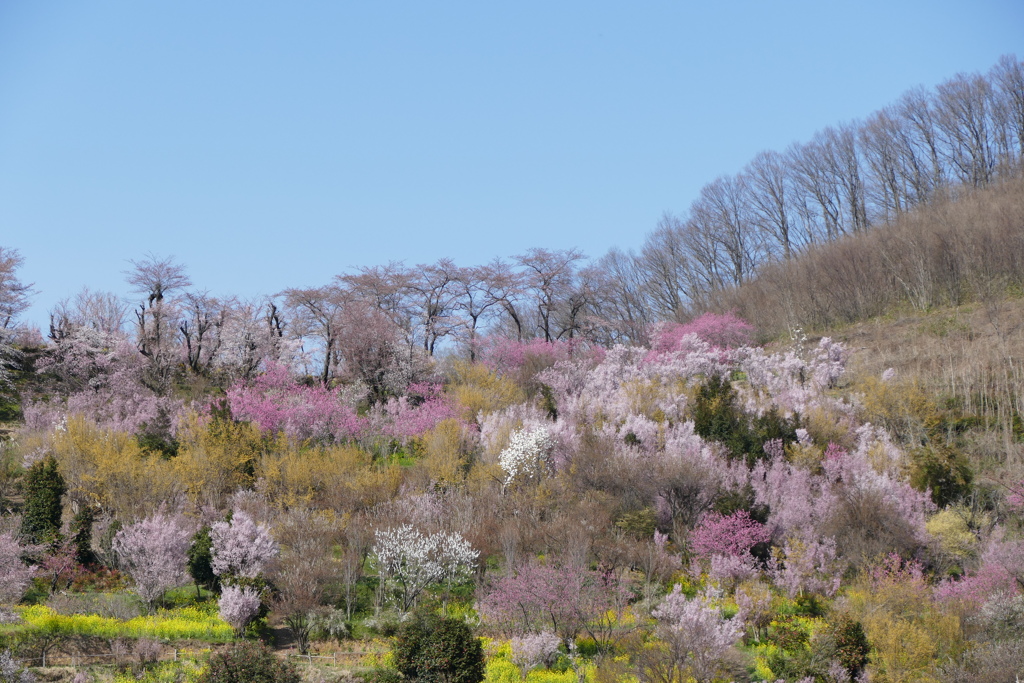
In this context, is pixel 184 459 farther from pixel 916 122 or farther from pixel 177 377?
pixel 916 122

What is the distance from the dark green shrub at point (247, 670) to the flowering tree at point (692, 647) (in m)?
5.43

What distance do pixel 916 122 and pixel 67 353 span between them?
157ft

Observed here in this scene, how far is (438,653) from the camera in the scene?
14.6m

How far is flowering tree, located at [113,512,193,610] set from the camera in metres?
18.2

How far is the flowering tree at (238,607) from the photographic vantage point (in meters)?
17.1

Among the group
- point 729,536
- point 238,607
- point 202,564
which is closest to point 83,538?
point 202,564

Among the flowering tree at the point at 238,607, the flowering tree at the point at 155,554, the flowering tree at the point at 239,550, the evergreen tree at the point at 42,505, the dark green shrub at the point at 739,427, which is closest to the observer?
the flowering tree at the point at 238,607

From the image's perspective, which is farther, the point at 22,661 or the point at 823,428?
the point at 823,428

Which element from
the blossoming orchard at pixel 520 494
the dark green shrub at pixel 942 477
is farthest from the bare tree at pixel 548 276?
the dark green shrub at pixel 942 477

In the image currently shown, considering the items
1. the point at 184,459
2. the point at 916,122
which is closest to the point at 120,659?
the point at 184,459

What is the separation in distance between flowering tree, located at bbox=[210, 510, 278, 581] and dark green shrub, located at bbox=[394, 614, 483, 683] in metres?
5.03

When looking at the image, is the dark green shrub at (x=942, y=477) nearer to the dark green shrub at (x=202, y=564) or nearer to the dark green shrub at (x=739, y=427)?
the dark green shrub at (x=739, y=427)

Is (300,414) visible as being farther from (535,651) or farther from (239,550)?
(535,651)

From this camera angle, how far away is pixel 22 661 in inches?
607
